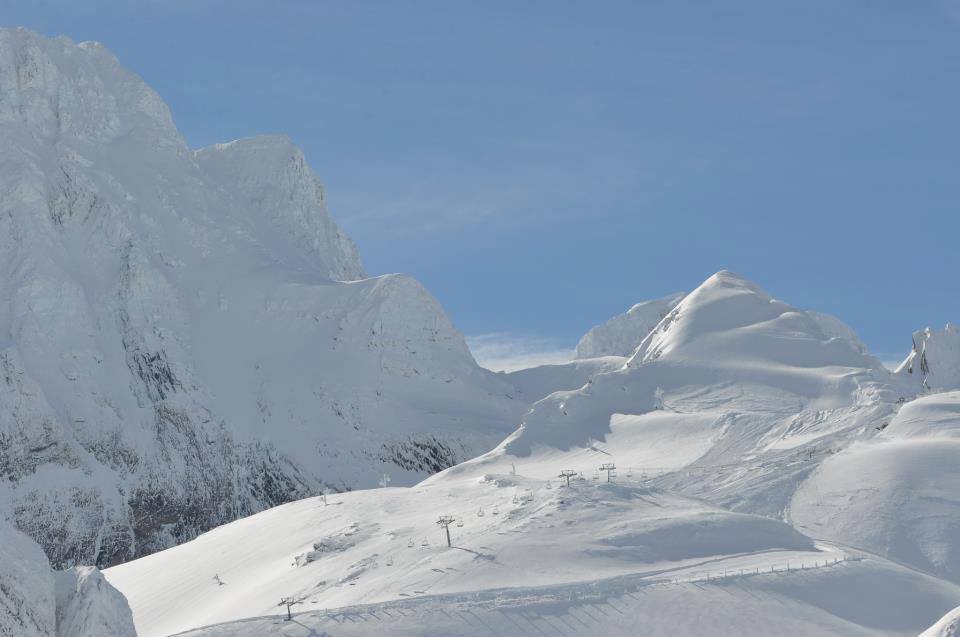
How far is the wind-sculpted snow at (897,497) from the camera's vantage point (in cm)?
12719

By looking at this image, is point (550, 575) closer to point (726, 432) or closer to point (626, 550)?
point (626, 550)

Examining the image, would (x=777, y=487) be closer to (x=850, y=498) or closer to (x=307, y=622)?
(x=850, y=498)

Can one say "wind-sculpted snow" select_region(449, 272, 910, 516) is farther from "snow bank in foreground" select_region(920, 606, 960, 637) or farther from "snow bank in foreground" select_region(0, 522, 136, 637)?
"snow bank in foreground" select_region(0, 522, 136, 637)

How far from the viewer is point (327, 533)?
429 feet

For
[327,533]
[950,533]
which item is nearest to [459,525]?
[327,533]

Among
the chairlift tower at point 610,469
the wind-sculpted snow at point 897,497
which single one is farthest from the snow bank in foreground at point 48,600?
the chairlift tower at point 610,469

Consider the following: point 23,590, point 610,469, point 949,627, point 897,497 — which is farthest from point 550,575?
point 610,469

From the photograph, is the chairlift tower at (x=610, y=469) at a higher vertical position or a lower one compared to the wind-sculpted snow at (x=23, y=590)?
lower

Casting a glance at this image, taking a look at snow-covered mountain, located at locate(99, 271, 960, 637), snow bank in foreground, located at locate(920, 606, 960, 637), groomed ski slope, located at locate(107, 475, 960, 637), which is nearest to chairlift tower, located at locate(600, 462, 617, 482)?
snow-covered mountain, located at locate(99, 271, 960, 637)

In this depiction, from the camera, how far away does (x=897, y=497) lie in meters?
134

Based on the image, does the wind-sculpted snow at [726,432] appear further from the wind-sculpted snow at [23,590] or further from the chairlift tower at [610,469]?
the wind-sculpted snow at [23,590]

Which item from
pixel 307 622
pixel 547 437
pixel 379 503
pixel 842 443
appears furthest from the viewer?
pixel 547 437

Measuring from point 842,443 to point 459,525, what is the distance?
5471 centimetres

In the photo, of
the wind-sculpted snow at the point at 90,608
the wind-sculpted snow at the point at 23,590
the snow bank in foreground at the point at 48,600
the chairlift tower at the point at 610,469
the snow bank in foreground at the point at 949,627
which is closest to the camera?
the snow bank in foreground at the point at 949,627
